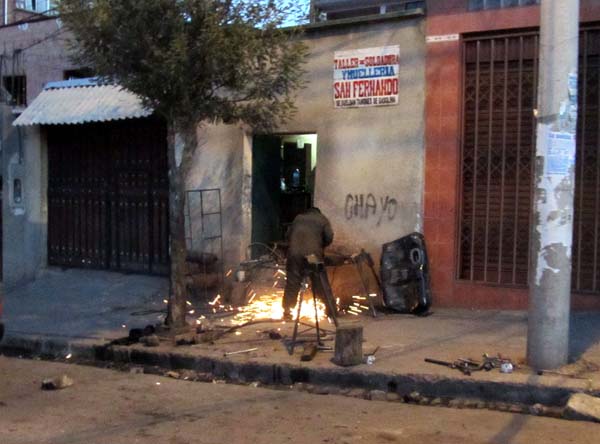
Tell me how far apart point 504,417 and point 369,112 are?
5.32 metres

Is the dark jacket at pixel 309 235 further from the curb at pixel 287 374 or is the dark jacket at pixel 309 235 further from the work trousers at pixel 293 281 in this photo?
the curb at pixel 287 374

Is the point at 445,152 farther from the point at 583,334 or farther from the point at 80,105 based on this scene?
the point at 80,105

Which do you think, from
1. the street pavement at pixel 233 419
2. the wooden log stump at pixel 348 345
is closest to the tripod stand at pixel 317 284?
the wooden log stump at pixel 348 345

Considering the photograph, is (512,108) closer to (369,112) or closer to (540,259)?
(369,112)

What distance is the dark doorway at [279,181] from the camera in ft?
39.7

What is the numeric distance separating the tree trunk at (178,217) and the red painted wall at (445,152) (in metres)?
3.14

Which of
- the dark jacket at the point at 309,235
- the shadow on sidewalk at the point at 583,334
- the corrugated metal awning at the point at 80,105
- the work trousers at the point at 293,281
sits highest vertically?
the corrugated metal awning at the point at 80,105

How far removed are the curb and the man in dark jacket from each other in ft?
6.26

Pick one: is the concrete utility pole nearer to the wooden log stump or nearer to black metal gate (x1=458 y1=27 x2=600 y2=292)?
the wooden log stump

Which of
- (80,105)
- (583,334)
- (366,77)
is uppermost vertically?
(366,77)

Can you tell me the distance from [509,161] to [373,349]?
3.22m

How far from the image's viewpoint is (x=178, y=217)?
29.6 ft

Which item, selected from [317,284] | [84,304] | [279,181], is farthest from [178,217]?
[279,181]

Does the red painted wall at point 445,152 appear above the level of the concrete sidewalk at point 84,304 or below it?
above
